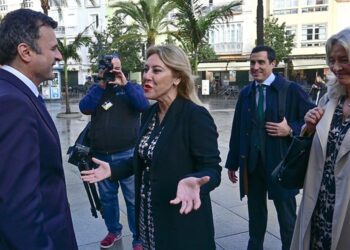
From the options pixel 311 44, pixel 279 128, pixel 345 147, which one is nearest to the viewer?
pixel 345 147

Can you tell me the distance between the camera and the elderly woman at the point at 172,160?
2.48 meters

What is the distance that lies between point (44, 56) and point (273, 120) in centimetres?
228

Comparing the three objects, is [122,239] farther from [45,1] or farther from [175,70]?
[45,1]

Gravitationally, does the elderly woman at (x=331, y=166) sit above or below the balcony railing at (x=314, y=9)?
below

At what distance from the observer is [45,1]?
52.9 feet

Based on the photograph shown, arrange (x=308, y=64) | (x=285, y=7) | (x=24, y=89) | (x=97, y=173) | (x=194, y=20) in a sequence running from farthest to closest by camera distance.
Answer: (x=285, y=7)
(x=308, y=64)
(x=194, y=20)
(x=97, y=173)
(x=24, y=89)

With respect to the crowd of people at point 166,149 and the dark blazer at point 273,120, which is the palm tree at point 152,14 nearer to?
the crowd of people at point 166,149

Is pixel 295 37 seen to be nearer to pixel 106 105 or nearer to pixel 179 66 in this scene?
pixel 106 105

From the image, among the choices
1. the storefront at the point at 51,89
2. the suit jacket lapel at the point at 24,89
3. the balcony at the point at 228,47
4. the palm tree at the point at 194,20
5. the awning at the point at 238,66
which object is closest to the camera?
the suit jacket lapel at the point at 24,89

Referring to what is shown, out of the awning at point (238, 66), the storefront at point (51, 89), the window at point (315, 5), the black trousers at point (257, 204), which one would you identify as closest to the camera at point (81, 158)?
the black trousers at point (257, 204)

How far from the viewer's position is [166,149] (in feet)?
8.19

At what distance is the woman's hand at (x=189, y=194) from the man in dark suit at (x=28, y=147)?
1.93 feet

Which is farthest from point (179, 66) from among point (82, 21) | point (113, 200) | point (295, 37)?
point (82, 21)

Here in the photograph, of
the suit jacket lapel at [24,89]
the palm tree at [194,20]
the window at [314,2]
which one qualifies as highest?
the window at [314,2]
